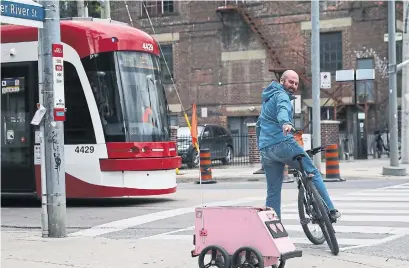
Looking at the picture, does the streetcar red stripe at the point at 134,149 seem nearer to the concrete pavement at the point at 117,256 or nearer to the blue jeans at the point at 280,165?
the concrete pavement at the point at 117,256

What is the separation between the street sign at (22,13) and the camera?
8039 mm

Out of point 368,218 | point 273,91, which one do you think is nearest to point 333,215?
point 273,91

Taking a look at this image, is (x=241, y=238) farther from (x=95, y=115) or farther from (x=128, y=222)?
(x=95, y=115)

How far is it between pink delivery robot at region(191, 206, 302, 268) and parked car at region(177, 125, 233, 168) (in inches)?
733

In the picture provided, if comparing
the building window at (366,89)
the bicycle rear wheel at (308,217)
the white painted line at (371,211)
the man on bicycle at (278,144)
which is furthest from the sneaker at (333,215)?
the building window at (366,89)

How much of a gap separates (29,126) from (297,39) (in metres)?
23.9

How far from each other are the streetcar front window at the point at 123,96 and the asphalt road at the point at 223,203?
57.4 inches

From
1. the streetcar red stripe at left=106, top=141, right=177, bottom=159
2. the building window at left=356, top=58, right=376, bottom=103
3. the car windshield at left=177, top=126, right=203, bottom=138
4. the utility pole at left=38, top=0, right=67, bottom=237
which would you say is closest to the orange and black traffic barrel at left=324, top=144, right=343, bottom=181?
the streetcar red stripe at left=106, top=141, right=177, bottom=159

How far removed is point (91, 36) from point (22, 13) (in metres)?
3.87

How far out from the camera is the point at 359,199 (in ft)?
41.2

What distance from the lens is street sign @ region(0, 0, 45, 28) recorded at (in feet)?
26.4

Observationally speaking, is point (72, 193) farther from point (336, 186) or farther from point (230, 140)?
point (230, 140)

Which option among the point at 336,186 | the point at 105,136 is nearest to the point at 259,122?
the point at 105,136

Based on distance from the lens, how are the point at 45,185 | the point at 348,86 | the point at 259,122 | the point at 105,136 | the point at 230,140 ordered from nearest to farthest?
1. the point at 259,122
2. the point at 45,185
3. the point at 105,136
4. the point at 230,140
5. the point at 348,86
